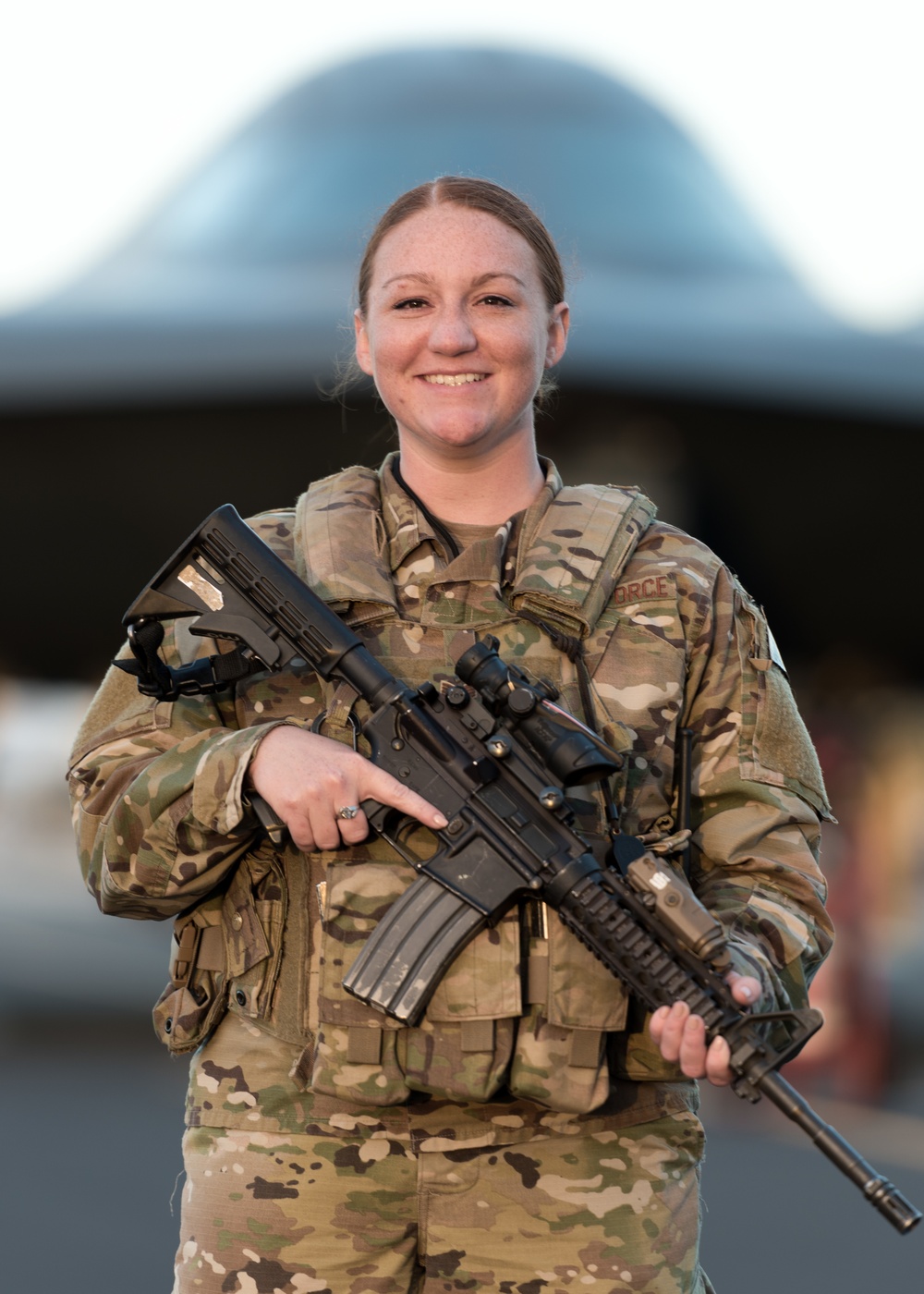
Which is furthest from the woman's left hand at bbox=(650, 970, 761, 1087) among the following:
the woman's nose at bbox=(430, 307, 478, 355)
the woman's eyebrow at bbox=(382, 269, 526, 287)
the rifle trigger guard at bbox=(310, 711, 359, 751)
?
the woman's eyebrow at bbox=(382, 269, 526, 287)

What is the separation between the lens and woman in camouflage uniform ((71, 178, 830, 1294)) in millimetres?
2326

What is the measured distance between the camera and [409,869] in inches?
97.3

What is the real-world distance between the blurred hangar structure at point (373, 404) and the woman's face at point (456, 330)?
17.2 ft

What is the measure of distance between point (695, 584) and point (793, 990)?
2.21 feet

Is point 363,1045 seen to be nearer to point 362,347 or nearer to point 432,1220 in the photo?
point 432,1220

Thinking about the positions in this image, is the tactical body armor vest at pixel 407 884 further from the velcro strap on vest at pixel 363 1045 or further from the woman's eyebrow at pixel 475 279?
the woman's eyebrow at pixel 475 279

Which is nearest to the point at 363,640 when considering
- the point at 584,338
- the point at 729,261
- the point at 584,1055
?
the point at 584,1055

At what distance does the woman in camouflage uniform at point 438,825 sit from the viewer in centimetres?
233

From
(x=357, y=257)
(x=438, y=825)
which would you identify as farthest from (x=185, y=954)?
(x=357, y=257)

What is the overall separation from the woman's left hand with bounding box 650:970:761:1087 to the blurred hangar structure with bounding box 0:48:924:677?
5.96 meters

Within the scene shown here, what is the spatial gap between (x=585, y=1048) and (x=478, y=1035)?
0.52 ft

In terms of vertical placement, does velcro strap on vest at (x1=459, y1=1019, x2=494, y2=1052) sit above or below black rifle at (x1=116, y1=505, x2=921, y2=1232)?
below

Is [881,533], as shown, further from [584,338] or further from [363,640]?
[363,640]

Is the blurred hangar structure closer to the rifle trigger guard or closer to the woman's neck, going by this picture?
the woman's neck
